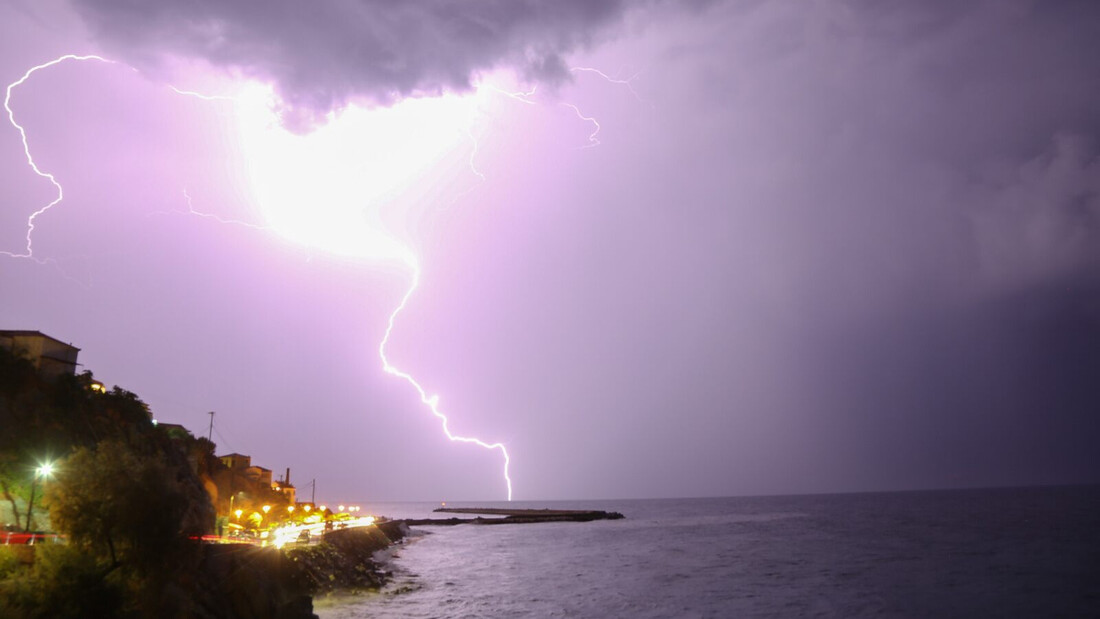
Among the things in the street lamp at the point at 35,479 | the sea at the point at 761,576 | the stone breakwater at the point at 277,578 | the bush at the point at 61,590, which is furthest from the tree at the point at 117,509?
the sea at the point at 761,576

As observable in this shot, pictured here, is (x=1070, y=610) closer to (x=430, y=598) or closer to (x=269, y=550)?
(x=430, y=598)

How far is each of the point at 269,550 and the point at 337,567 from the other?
9.25 meters

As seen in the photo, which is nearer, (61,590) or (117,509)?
(61,590)

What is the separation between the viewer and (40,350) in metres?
42.4

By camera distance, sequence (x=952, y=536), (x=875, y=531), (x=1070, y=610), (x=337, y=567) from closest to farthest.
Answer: (x=1070, y=610), (x=337, y=567), (x=952, y=536), (x=875, y=531)

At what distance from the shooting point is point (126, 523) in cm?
2508

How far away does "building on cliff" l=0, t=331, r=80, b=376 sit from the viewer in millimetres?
41625

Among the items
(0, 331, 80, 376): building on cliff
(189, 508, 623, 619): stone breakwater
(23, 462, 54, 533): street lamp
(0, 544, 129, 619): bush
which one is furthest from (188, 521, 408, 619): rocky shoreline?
(0, 331, 80, 376): building on cliff

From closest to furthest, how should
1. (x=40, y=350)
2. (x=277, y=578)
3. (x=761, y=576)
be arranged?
(x=277, y=578)
(x=40, y=350)
(x=761, y=576)

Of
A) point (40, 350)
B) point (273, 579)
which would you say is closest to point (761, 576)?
point (273, 579)

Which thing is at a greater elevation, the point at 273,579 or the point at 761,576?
the point at 273,579

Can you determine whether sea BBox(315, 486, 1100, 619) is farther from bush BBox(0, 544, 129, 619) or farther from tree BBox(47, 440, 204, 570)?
bush BBox(0, 544, 129, 619)

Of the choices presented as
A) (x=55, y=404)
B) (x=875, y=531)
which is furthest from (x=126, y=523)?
(x=875, y=531)

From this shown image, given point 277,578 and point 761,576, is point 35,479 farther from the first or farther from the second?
point 761,576
